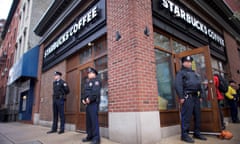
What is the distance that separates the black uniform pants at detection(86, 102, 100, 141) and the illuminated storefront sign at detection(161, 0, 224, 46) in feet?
11.5

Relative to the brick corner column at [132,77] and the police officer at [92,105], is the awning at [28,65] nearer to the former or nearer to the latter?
the police officer at [92,105]

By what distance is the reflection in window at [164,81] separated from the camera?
4.56 meters

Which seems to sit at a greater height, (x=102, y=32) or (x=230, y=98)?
(x=102, y=32)

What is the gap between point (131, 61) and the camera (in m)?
3.68

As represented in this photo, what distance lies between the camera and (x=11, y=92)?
1436 cm

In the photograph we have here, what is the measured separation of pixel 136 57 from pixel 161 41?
68.3 inches

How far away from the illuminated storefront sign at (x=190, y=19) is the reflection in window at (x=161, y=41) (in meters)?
0.84

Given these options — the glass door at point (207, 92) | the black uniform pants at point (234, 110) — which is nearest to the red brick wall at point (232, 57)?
the black uniform pants at point (234, 110)

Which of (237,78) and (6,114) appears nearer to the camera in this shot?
(237,78)

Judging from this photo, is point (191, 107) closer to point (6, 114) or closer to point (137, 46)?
point (137, 46)

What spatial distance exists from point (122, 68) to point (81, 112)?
2629 millimetres

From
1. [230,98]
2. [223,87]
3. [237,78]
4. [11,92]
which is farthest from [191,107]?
[11,92]

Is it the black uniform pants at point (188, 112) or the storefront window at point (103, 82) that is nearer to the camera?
the black uniform pants at point (188, 112)

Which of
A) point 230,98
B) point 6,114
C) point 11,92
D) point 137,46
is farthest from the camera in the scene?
point 11,92
